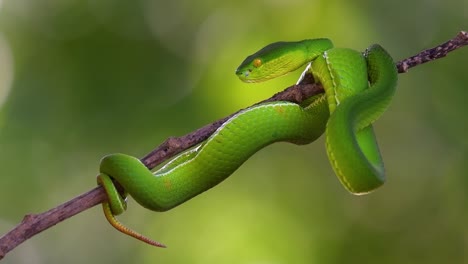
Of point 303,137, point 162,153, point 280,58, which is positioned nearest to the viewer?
point 162,153

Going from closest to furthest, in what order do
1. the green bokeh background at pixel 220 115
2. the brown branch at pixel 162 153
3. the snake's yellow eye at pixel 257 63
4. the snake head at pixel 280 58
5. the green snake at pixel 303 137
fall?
the brown branch at pixel 162 153
the green snake at pixel 303 137
the snake head at pixel 280 58
the snake's yellow eye at pixel 257 63
the green bokeh background at pixel 220 115

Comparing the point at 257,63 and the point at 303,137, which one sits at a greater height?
the point at 257,63

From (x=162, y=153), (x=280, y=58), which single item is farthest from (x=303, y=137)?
(x=162, y=153)

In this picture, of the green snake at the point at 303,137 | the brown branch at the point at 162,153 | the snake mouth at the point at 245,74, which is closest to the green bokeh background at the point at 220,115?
the snake mouth at the point at 245,74

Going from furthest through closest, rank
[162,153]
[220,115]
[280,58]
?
[220,115] → [280,58] → [162,153]

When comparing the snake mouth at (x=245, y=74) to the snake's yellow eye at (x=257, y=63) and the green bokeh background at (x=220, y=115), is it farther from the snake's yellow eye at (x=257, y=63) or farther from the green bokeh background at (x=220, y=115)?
the green bokeh background at (x=220, y=115)

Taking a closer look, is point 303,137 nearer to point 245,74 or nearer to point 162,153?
point 245,74

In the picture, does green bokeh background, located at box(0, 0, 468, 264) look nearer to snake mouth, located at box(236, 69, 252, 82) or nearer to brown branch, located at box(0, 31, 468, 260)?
snake mouth, located at box(236, 69, 252, 82)

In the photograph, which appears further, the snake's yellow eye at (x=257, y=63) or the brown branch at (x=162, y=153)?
the snake's yellow eye at (x=257, y=63)
